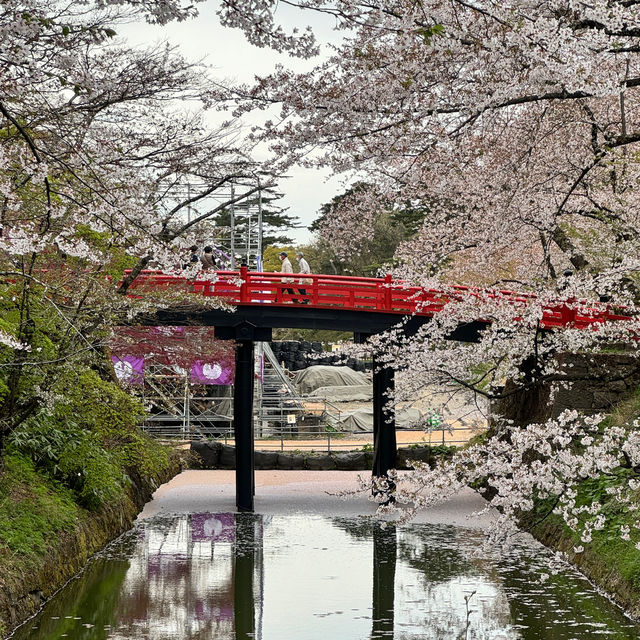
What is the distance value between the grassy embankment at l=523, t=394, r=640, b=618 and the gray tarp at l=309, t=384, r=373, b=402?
66.0 feet

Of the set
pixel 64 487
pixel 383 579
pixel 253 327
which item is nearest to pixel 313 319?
pixel 253 327

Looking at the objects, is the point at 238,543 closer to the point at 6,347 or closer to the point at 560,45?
the point at 6,347

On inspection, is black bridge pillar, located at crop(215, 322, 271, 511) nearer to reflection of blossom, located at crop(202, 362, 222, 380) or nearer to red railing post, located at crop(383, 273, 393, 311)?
red railing post, located at crop(383, 273, 393, 311)

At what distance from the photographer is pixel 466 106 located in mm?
7062

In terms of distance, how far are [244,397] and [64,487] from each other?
5.95 metres

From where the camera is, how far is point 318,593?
433 inches

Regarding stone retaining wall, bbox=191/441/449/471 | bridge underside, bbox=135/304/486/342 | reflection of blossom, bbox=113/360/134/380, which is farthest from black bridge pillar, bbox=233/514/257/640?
stone retaining wall, bbox=191/441/449/471

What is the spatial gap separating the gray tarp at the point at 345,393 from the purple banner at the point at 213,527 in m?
17.2

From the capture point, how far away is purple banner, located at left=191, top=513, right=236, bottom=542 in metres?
15.0

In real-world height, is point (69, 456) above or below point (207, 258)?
below

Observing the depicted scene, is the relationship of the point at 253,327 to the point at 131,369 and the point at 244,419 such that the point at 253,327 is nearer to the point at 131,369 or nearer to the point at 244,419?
the point at 244,419

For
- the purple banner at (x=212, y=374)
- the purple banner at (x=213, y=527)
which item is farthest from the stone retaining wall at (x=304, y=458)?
the purple banner at (x=213, y=527)

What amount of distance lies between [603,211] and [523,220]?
1.82 metres

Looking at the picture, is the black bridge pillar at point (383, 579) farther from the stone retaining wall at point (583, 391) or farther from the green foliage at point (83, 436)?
the green foliage at point (83, 436)
